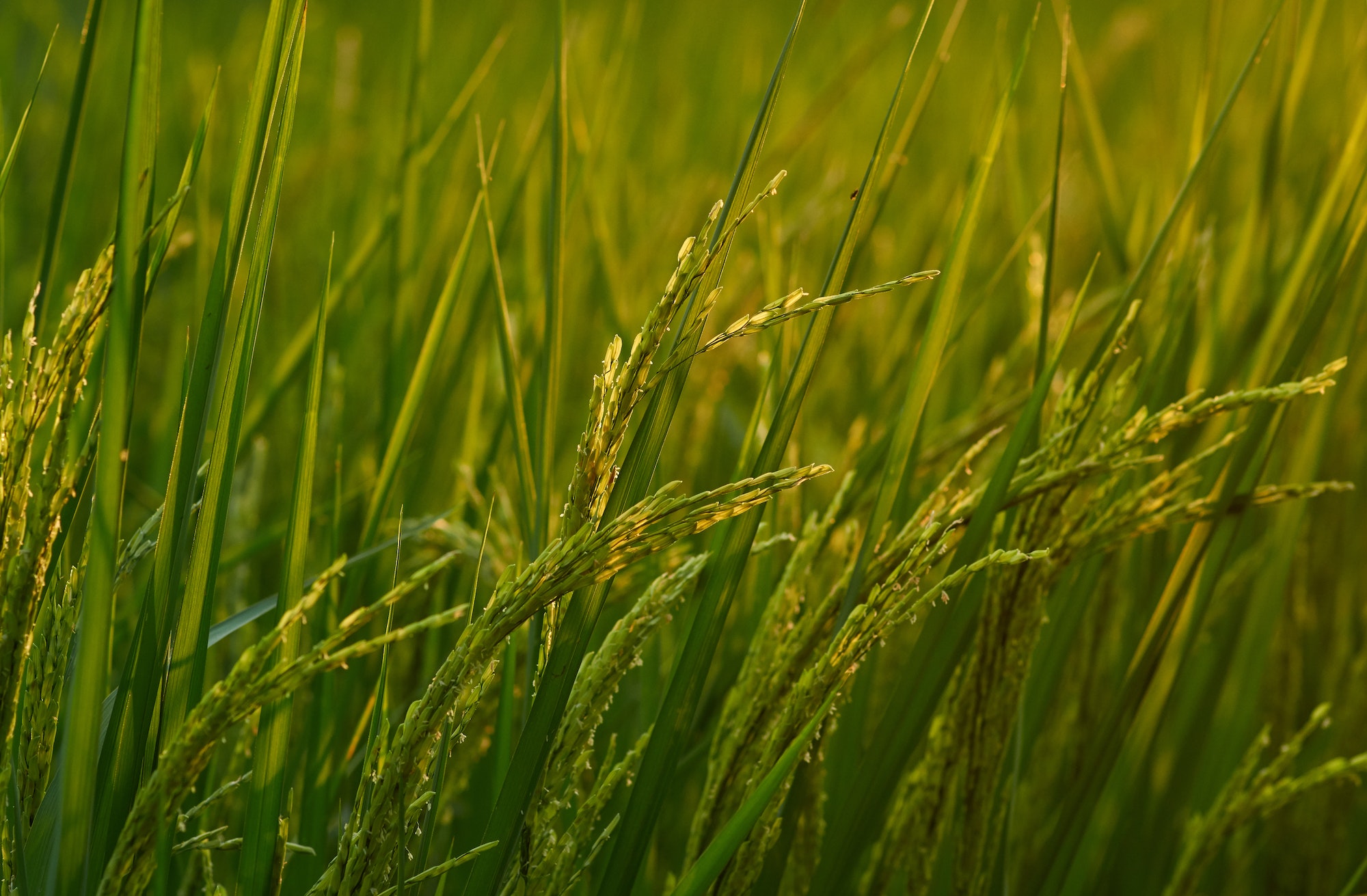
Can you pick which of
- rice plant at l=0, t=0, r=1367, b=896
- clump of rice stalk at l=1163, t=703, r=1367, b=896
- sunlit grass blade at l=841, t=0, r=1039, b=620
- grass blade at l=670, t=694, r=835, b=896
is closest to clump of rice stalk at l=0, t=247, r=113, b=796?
rice plant at l=0, t=0, r=1367, b=896

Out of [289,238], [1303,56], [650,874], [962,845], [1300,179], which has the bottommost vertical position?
[650,874]

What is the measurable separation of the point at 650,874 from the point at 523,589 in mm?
505

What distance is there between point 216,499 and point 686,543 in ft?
1.81

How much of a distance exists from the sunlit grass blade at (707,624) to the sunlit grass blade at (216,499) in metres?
0.25

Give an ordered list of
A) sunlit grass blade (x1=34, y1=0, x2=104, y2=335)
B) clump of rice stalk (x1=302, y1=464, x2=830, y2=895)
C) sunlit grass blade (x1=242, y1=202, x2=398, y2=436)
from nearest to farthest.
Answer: clump of rice stalk (x1=302, y1=464, x2=830, y2=895)
sunlit grass blade (x1=34, y1=0, x2=104, y2=335)
sunlit grass blade (x1=242, y1=202, x2=398, y2=436)

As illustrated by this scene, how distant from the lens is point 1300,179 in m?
2.23

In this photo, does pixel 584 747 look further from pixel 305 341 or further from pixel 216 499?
pixel 305 341

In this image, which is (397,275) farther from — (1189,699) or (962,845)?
(1189,699)

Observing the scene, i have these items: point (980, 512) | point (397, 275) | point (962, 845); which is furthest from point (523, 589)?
point (397, 275)

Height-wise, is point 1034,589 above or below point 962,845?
above

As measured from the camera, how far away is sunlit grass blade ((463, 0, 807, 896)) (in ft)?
1.69

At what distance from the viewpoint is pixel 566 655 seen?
0.52 m

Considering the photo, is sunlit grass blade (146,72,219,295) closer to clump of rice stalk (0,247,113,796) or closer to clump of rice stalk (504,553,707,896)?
clump of rice stalk (0,247,113,796)

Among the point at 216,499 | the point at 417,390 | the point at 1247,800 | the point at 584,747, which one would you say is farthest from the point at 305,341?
the point at 1247,800
